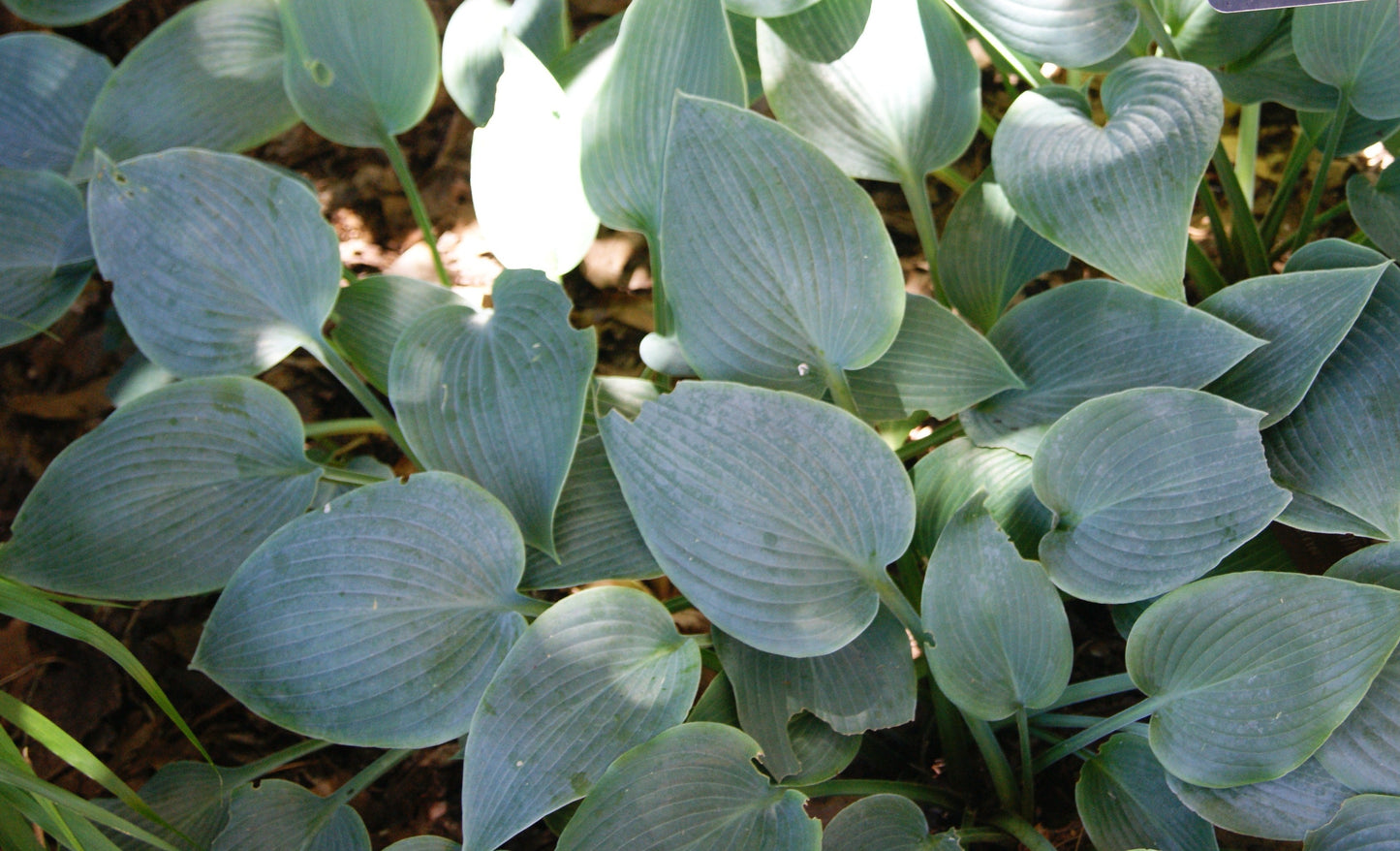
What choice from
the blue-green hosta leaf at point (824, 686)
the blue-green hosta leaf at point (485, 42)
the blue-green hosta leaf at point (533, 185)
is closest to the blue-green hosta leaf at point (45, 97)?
the blue-green hosta leaf at point (485, 42)

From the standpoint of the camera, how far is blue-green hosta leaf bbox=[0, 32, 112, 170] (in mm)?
1240

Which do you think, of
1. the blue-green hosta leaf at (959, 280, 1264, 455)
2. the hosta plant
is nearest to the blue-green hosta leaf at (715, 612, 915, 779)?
the hosta plant

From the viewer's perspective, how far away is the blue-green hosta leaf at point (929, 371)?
2.99ft

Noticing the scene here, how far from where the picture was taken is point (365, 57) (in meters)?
1.12

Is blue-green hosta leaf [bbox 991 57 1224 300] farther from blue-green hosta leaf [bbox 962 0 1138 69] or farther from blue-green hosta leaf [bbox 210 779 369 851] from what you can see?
blue-green hosta leaf [bbox 210 779 369 851]

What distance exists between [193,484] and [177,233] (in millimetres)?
257

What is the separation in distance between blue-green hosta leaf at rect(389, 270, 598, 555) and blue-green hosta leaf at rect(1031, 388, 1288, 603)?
16.2 inches

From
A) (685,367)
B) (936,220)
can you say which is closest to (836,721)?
(685,367)

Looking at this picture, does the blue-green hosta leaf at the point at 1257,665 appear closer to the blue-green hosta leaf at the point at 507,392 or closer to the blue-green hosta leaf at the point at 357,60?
the blue-green hosta leaf at the point at 507,392

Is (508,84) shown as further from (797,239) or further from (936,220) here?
(936,220)

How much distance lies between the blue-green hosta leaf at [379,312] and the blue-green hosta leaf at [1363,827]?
0.93 meters

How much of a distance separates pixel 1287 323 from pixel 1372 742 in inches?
13.8

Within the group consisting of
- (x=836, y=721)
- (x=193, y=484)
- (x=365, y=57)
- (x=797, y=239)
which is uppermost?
(x=365, y=57)

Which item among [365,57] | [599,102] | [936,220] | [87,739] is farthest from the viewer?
[936,220]
